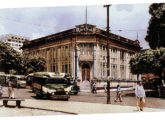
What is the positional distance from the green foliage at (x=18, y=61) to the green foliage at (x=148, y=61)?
6800mm

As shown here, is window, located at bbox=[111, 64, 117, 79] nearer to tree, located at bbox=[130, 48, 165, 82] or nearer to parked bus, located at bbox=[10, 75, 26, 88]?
tree, located at bbox=[130, 48, 165, 82]

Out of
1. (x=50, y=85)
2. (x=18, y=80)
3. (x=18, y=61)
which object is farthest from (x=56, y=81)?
(x=18, y=61)

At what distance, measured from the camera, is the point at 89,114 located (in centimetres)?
1297

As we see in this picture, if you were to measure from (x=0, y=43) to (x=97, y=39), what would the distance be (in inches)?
363

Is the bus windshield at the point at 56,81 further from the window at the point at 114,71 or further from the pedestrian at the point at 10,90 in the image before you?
the window at the point at 114,71

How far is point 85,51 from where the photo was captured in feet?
70.0

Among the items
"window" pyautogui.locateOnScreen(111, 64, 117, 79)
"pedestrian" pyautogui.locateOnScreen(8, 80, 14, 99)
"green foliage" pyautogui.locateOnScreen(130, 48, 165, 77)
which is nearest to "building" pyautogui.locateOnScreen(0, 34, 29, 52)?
"pedestrian" pyautogui.locateOnScreen(8, 80, 14, 99)

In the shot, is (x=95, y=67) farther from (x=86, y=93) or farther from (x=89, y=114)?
(x=89, y=114)

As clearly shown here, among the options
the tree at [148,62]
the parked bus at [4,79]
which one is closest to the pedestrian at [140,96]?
the tree at [148,62]

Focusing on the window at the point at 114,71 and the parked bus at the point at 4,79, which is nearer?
the parked bus at the point at 4,79

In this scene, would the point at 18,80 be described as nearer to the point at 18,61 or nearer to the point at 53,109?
the point at 18,61

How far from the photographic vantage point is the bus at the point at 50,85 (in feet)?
50.7

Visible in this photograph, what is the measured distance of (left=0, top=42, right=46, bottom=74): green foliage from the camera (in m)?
14.0

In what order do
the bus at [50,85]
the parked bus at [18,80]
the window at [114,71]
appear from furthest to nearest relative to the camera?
the window at [114,71] → the bus at [50,85] → the parked bus at [18,80]
